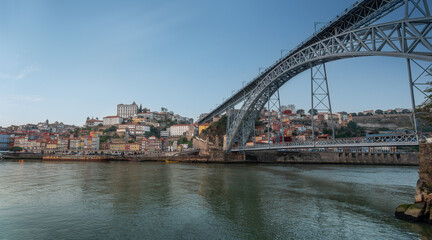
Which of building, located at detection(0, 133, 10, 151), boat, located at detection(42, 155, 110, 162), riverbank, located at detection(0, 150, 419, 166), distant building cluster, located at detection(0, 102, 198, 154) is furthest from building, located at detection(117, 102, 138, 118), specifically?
riverbank, located at detection(0, 150, 419, 166)

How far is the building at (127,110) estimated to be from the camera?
11243cm

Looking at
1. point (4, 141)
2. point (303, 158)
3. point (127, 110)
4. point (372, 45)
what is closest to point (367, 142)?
point (372, 45)

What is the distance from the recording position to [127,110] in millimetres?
113375

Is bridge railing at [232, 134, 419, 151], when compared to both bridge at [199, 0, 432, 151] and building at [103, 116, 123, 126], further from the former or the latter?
building at [103, 116, 123, 126]

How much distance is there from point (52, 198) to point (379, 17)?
21935 millimetres

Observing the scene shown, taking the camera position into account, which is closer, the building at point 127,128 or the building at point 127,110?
the building at point 127,128

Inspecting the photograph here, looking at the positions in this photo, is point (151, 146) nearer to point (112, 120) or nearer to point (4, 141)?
point (112, 120)

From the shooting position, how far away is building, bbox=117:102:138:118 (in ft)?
369

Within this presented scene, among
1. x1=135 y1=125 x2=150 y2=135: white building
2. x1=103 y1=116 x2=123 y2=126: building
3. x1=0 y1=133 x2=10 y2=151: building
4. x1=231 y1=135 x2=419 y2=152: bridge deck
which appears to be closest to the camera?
x1=231 y1=135 x2=419 y2=152: bridge deck

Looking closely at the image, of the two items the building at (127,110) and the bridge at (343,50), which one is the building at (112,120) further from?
the bridge at (343,50)

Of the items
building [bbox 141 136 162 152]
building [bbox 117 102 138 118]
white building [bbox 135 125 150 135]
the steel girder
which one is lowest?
building [bbox 141 136 162 152]

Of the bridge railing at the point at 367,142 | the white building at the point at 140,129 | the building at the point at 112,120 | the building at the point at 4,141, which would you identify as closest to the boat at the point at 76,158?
the bridge railing at the point at 367,142

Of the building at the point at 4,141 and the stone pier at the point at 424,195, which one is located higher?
the building at the point at 4,141

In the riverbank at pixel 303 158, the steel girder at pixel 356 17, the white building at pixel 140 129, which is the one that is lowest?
the riverbank at pixel 303 158
